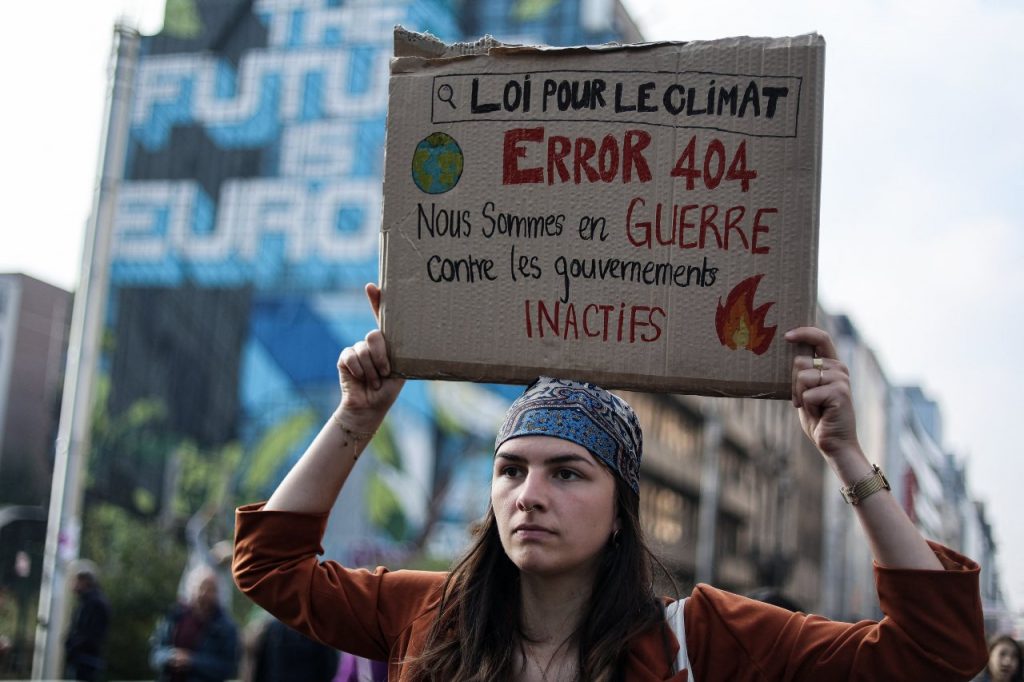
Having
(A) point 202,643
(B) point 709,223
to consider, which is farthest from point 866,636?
(A) point 202,643

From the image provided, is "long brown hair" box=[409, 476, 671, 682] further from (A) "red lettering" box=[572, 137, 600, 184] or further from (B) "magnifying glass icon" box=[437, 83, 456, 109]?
(B) "magnifying glass icon" box=[437, 83, 456, 109]

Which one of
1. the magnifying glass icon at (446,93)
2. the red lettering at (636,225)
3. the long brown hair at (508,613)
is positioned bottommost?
the long brown hair at (508,613)

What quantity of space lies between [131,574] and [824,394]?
87.5 feet

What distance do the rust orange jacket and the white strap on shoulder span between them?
12mm

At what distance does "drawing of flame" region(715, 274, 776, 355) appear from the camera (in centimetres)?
243

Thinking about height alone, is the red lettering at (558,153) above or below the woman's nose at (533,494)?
above

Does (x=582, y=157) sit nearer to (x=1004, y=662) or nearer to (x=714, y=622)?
(x=714, y=622)

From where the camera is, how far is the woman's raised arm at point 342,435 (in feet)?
8.71

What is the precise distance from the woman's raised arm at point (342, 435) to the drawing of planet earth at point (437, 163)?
0.26m

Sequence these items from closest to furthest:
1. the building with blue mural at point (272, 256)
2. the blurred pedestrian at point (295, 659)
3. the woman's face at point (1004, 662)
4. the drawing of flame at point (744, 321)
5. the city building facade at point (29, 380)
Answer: the drawing of flame at point (744, 321)
the woman's face at point (1004, 662)
the blurred pedestrian at point (295, 659)
the building with blue mural at point (272, 256)
the city building facade at point (29, 380)

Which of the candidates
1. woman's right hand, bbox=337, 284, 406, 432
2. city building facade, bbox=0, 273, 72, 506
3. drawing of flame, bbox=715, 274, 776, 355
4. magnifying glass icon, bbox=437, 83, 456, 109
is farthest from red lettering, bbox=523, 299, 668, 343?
city building facade, bbox=0, 273, 72, 506

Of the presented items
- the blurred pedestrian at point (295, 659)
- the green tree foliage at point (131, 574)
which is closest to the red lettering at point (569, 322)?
the blurred pedestrian at point (295, 659)

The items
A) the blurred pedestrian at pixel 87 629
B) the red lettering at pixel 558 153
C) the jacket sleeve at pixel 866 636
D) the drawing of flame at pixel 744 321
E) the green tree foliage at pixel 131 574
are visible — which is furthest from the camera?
the green tree foliage at pixel 131 574

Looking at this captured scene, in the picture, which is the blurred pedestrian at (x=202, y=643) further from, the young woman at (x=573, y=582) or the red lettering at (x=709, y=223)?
the red lettering at (x=709, y=223)
